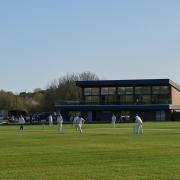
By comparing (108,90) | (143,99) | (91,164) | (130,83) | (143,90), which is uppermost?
(130,83)

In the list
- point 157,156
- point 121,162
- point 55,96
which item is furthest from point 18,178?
point 55,96

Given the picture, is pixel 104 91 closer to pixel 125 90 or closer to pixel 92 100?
pixel 92 100

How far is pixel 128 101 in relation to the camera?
12081cm

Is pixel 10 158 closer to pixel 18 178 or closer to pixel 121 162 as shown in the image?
pixel 121 162

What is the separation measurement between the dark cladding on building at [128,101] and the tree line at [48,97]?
70.1ft

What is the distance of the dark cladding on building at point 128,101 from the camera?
11806 cm

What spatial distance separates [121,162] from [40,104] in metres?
136

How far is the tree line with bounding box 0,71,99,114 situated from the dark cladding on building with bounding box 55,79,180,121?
2136cm

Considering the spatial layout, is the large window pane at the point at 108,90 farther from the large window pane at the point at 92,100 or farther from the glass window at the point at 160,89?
the glass window at the point at 160,89

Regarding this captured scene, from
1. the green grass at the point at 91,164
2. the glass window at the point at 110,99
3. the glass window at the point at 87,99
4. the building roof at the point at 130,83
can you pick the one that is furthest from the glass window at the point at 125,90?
the green grass at the point at 91,164

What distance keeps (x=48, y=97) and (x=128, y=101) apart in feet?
116

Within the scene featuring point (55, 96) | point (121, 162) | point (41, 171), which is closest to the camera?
point (41, 171)

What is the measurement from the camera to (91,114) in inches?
4788

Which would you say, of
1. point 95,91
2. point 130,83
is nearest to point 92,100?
point 95,91
